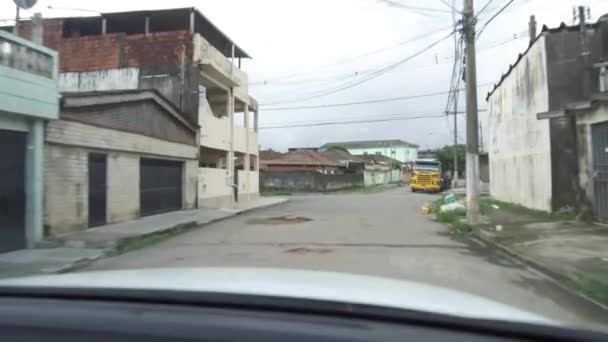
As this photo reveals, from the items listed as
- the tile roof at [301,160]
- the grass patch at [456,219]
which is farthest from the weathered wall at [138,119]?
the tile roof at [301,160]

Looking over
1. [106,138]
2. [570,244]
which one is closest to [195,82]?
[106,138]

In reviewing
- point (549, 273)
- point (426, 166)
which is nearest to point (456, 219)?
point (549, 273)

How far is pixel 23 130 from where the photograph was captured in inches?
478

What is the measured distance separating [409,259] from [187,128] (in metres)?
15.3

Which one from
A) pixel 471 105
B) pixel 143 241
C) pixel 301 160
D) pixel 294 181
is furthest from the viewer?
pixel 301 160

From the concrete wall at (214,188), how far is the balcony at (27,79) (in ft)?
38.8

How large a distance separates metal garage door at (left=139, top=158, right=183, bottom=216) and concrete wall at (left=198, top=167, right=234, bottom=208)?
1920mm

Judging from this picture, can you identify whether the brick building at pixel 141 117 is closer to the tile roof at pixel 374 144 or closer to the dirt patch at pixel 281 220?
the dirt patch at pixel 281 220

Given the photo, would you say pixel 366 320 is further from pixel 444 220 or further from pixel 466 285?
pixel 444 220

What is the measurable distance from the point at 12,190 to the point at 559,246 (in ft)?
39.1

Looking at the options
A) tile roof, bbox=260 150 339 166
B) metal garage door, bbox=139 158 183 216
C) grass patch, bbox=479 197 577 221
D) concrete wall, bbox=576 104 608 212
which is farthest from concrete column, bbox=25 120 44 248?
tile roof, bbox=260 150 339 166

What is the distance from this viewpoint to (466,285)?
7398 millimetres

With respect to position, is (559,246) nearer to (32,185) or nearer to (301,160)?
(32,185)

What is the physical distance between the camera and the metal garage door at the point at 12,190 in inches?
460
